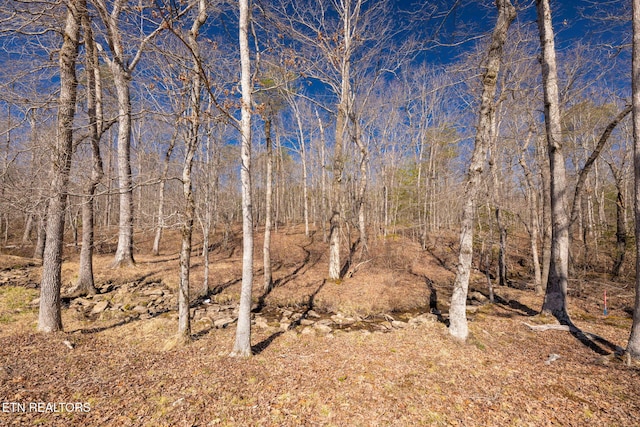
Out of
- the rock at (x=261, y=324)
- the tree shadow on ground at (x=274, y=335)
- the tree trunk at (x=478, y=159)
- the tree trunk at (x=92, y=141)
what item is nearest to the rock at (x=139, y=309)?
the tree trunk at (x=92, y=141)

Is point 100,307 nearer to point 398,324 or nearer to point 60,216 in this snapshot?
point 60,216

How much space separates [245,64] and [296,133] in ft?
52.8

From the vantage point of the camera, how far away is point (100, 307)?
28.0 ft

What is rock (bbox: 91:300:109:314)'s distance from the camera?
327 inches

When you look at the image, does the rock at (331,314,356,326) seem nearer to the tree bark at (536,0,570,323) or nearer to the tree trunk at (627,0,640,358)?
the tree bark at (536,0,570,323)

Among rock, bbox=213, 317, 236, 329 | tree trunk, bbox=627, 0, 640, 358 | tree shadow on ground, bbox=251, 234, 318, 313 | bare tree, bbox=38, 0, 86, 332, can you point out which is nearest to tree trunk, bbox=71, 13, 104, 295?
bare tree, bbox=38, 0, 86, 332

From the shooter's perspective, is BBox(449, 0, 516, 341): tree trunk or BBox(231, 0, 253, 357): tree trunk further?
BBox(449, 0, 516, 341): tree trunk

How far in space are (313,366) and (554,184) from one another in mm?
7878

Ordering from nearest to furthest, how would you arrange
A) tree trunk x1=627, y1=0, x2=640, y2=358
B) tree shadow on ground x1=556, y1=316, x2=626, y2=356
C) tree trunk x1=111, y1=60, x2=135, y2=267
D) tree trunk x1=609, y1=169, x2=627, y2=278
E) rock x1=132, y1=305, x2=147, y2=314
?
tree trunk x1=627, y1=0, x2=640, y2=358
tree shadow on ground x1=556, y1=316, x2=626, y2=356
tree trunk x1=111, y1=60, x2=135, y2=267
rock x1=132, y1=305, x2=147, y2=314
tree trunk x1=609, y1=169, x2=627, y2=278

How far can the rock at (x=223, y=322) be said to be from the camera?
24.6ft

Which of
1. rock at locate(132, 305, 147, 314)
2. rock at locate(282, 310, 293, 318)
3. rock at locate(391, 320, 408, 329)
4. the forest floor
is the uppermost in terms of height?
the forest floor

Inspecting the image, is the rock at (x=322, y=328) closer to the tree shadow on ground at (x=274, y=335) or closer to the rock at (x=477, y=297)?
the tree shadow on ground at (x=274, y=335)

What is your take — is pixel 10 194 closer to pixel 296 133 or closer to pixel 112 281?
pixel 112 281

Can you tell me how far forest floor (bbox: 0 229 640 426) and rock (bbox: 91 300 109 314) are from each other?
0.05 metres
